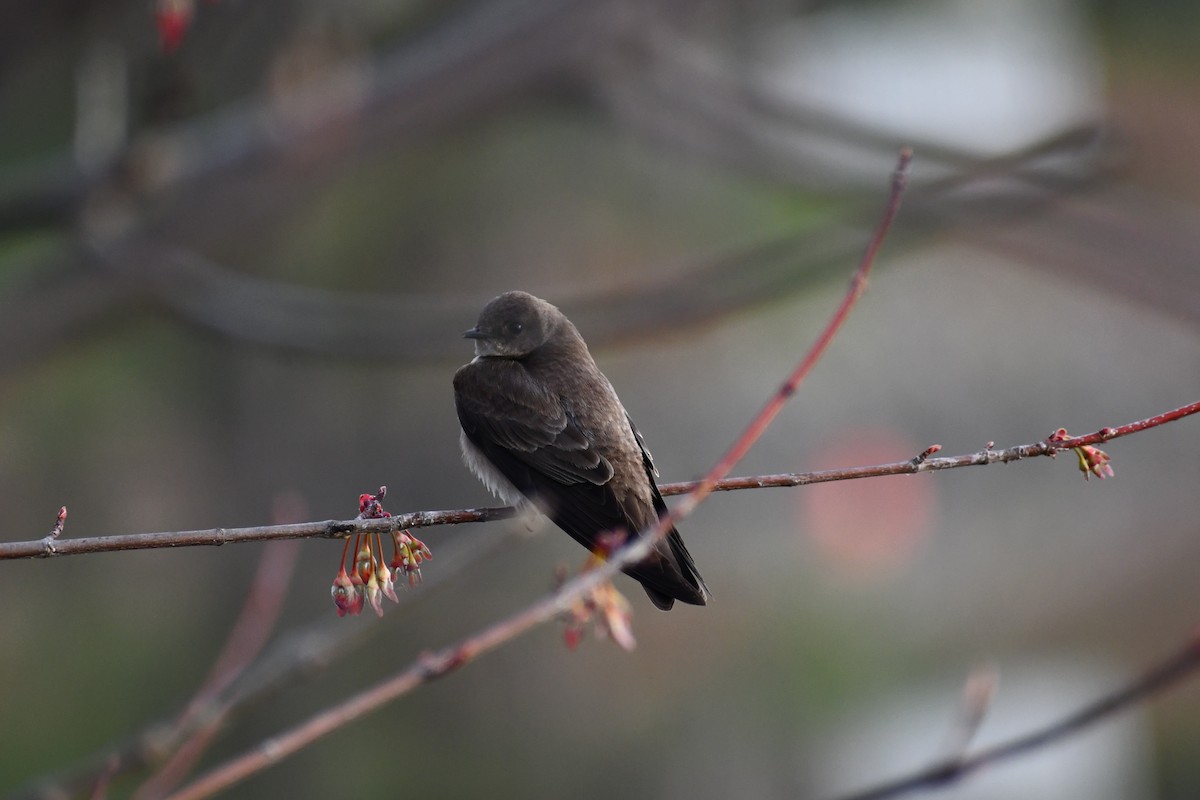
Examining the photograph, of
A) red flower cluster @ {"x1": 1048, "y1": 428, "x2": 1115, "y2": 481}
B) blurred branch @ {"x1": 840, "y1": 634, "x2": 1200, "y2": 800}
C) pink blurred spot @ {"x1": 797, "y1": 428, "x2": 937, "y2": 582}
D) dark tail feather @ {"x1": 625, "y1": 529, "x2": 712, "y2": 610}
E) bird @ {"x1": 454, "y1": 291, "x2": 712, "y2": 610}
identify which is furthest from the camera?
pink blurred spot @ {"x1": 797, "y1": 428, "x2": 937, "y2": 582}

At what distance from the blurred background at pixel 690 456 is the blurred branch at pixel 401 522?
4320 mm

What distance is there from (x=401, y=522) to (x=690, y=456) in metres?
6.66

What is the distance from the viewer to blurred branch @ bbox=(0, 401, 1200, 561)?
2.01 meters

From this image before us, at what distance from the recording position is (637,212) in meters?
9.38

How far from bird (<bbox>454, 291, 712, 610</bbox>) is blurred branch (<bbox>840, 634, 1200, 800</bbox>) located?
48.2 inches

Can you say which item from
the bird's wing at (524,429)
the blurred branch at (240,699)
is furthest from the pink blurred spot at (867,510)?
the blurred branch at (240,699)

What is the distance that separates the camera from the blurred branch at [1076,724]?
154 centimetres

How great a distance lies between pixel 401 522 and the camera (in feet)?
7.33

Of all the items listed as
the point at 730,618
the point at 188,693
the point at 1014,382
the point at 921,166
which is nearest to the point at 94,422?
the point at 188,693

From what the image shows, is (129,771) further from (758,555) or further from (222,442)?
(758,555)

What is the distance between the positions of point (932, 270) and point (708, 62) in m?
2.77

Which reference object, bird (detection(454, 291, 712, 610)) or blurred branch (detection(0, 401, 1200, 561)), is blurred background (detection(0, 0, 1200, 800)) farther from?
blurred branch (detection(0, 401, 1200, 561))

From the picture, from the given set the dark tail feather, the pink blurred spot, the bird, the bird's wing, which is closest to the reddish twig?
the dark tail feather

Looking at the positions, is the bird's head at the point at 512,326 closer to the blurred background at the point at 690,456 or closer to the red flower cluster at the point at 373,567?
the red flower cluster at the point at 373,567
